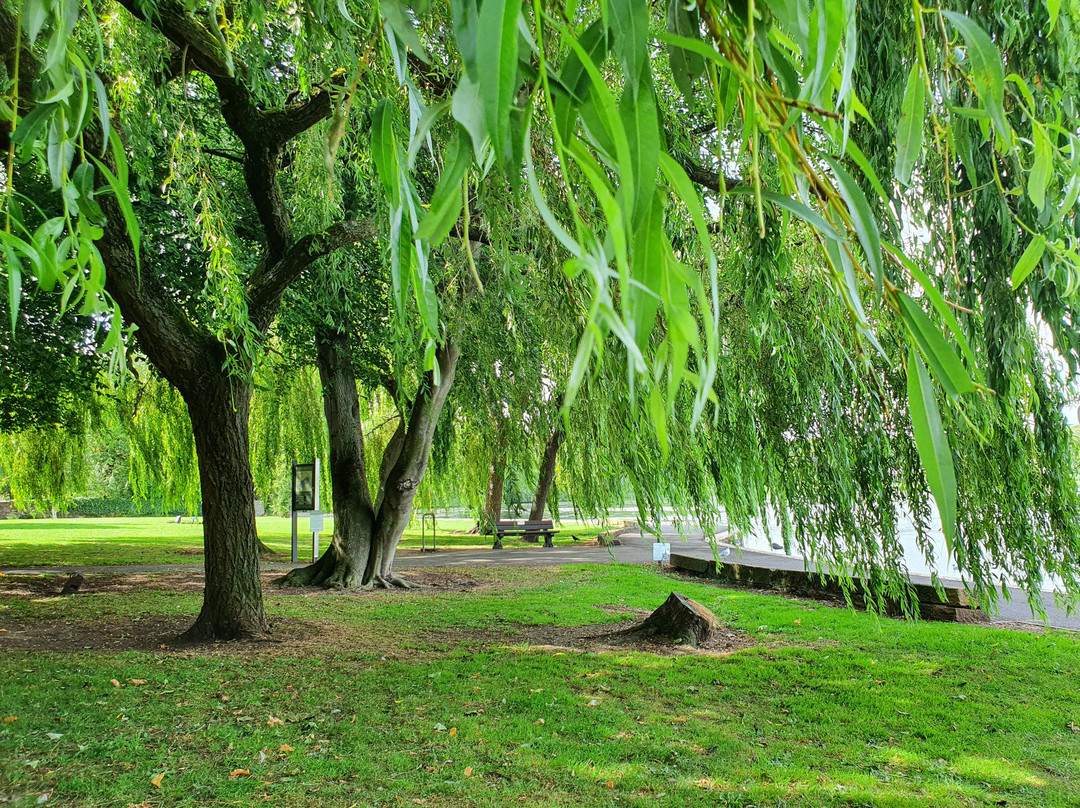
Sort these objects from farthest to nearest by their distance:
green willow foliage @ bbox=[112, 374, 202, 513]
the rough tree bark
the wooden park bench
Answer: the wooden park bench → green willow foliage @ bbox=[112, 374, 202, 513] → the rough tree bark

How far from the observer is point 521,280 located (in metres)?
4.05

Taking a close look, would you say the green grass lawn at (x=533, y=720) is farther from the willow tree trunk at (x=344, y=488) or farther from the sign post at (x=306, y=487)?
the sign post at (x=306, y=487)

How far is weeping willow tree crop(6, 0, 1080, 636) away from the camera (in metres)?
0.55

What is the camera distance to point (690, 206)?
561 millimetres

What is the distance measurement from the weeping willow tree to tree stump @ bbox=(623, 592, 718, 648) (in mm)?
2937

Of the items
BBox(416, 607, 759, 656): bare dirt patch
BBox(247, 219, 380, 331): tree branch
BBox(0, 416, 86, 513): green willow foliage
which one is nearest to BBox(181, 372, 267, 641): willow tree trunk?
BBox(247, 219, 380, 331): tree branch

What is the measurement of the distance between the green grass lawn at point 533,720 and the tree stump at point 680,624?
1.41 feet

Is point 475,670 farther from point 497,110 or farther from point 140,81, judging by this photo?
point 497,110

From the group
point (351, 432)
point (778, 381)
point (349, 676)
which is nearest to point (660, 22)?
point (778, 381)

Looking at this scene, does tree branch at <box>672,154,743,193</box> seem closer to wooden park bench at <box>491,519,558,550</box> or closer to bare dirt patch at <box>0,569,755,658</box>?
bare dirt patch at <box>0,569,755,658</box>

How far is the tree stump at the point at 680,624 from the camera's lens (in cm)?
633

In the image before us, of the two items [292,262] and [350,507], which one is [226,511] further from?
Result: [350,507]

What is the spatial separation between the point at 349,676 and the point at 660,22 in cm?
454

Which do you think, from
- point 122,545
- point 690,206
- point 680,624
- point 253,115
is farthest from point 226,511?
point 122,545
